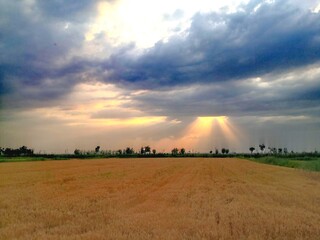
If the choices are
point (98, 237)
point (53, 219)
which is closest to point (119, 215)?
point (53, 219)

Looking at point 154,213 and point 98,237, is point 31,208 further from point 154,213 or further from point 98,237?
point 98,237

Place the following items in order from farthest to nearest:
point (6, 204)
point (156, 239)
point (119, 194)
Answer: point (119, 194), point (6, 204), point (156, 239)

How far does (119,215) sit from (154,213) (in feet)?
4.14

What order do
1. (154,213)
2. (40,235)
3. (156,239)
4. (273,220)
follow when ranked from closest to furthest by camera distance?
(156,239) → (40,235) → (273,220) → (154,213)

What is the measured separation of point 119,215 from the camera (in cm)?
1324

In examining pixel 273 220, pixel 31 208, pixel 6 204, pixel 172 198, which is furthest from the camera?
pixel 172 198

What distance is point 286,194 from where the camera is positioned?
65.5 feet

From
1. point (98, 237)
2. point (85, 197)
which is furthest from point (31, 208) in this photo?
point (98, 237)

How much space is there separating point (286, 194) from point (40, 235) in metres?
13.8

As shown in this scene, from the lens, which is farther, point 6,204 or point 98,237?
point 6,204

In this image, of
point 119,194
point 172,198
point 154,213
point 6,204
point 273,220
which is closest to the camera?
point 273,220

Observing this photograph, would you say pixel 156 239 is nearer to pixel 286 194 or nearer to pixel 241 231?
pixel 241 231

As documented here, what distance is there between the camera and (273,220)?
12594 mm

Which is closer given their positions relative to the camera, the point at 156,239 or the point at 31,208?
the point at 156,239
